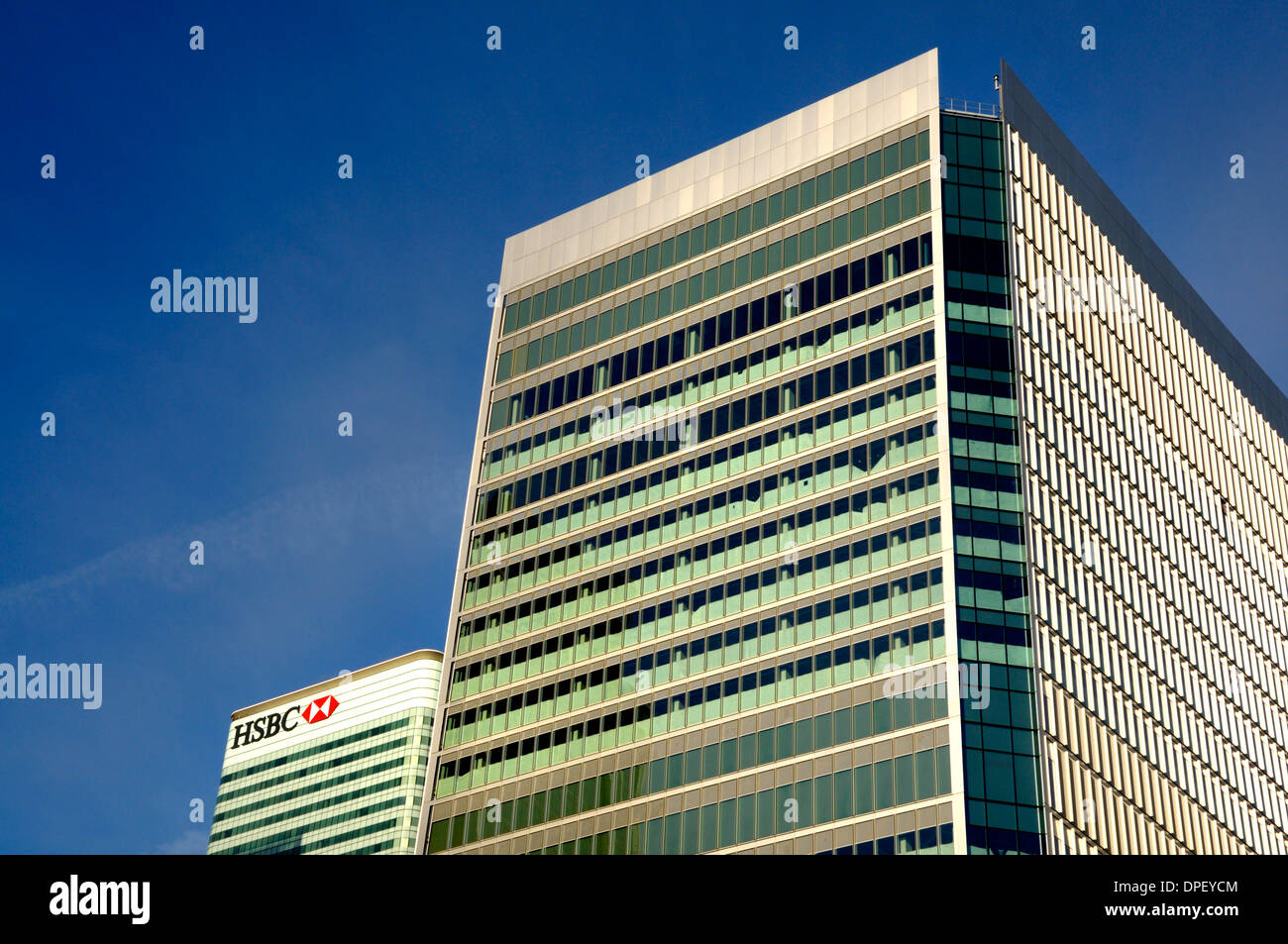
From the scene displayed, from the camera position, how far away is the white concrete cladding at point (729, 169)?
112 metres

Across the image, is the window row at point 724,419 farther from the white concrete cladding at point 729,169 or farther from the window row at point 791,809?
the window row at point 791,809

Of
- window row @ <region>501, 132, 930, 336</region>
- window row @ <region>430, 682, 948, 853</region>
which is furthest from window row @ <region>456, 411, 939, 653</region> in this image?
window row @ <region>501, 132, 930, 336</region>

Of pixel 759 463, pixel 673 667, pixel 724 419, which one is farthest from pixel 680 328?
pixel 673 667

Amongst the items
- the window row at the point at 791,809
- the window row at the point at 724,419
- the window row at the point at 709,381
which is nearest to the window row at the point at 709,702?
the window row at the point at 791,809

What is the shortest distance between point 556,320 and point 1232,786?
59389 mm

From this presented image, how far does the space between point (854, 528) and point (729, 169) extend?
1315 inches

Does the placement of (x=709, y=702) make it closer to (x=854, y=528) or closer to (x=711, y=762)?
(x=711, y=762)

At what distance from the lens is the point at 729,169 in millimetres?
121000

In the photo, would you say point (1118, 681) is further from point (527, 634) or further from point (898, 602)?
point (527, 634)

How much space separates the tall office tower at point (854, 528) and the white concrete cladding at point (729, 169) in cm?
27

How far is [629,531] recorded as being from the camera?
112375 mm

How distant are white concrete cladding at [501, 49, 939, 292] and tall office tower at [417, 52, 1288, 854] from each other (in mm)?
270
